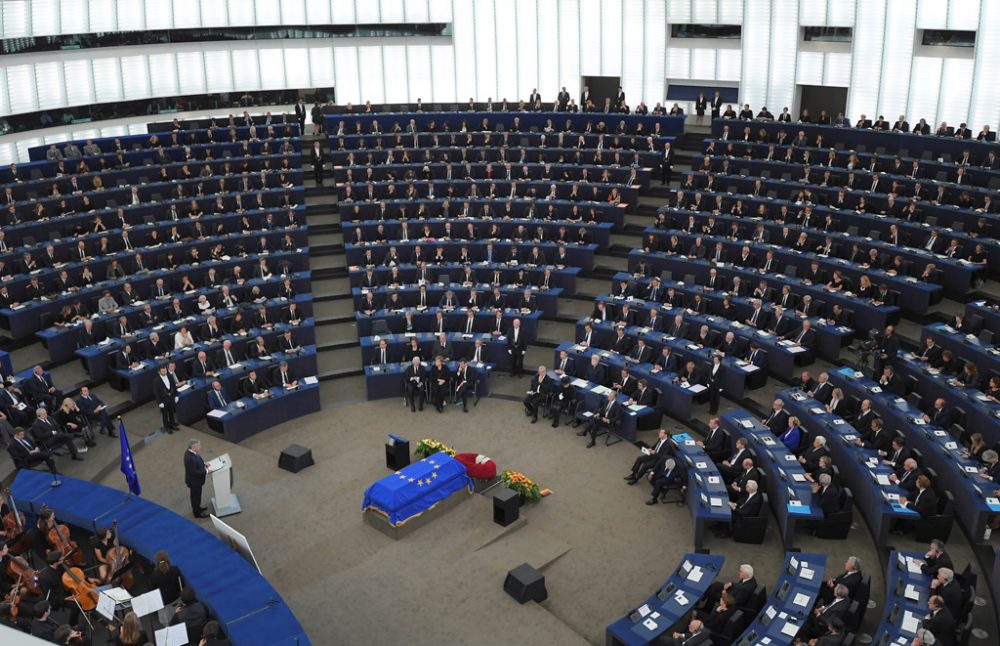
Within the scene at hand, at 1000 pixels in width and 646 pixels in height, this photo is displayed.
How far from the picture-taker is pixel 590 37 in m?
34.2

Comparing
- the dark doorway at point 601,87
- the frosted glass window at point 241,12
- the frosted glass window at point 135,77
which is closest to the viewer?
the frosted glass window at point 135,77

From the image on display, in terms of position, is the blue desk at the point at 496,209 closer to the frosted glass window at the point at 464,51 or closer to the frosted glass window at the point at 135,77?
the frosted glass window at the point at 464,51

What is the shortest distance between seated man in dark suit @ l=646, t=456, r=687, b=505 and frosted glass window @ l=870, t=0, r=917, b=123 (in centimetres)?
1804

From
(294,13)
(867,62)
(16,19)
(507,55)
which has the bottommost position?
(867,62)

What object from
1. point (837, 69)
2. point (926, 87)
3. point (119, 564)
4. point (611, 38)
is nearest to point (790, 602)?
point (119, 564)

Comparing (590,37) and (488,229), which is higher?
(590,37)

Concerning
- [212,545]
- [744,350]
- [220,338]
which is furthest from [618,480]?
[220,338]

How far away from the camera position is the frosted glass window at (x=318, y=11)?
1331 inches

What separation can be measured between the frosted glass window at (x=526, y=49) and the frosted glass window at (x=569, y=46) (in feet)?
2.66

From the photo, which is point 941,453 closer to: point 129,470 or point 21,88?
point 129,470

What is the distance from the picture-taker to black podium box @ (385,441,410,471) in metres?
17.2

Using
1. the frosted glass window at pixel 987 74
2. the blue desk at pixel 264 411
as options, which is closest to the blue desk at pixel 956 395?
the frosted glass window at pixel 987 74

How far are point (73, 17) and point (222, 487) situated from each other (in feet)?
69.7

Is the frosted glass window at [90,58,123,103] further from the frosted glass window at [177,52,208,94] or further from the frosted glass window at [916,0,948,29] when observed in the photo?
the frosted glass window at [916,0,948,29]
